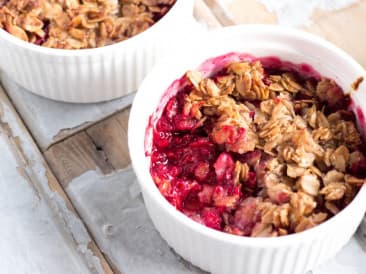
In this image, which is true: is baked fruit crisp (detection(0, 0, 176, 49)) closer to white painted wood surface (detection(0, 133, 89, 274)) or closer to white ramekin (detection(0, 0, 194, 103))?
white ramekin (detection(0, 0, 194, 103))

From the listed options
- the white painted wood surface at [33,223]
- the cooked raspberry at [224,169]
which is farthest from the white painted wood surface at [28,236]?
the cooked raspberry at [224,169]

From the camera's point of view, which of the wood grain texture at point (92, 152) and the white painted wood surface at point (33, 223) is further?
the wood grain texture at point (92, 152)

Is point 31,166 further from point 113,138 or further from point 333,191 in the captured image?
point 333,191

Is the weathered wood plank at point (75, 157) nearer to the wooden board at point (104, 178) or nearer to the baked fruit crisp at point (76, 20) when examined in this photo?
the wooden board at point (104, 178)

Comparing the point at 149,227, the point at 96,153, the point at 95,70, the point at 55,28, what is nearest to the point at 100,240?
the point at 149,227

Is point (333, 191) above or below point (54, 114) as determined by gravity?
above

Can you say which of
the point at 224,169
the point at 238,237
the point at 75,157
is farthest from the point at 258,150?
the point at 75,157

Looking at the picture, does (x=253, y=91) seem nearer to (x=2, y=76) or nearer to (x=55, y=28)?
(x=55, y=28)
